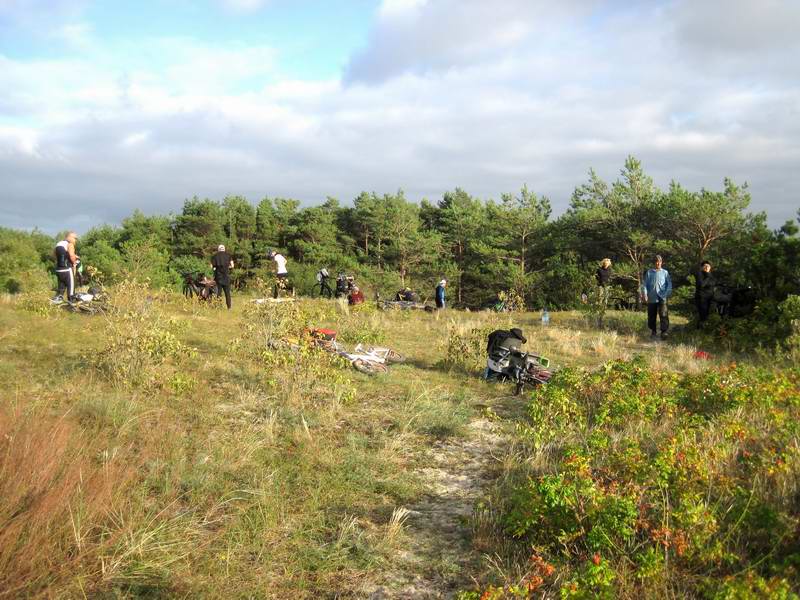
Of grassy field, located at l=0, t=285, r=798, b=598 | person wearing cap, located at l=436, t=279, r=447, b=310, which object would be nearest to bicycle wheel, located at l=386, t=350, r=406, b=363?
grassy field, located at l=0, t=285, r=798, b=598

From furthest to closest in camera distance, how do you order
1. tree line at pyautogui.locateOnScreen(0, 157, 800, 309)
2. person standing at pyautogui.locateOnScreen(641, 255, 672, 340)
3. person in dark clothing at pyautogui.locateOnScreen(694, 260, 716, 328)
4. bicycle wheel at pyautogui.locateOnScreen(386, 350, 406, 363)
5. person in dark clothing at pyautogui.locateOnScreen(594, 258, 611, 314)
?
tree line at pyautogui.locateOnScreen(0, 157, 800, 309) < person in dark clothing at pyautogui.locateOnScreen(594, 258, 611, 314) < person in dark clothing at pyautogui.locateOnScreen(694, 260, 716, 328) < person standing at pyautogui.locateOnScreen(641, 255, 672, 340) < bicycle wheel at pyautogui.locateOnScreen(386, 350, 406, 363)

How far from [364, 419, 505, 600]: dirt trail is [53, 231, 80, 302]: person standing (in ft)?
32.0

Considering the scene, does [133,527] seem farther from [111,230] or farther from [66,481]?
[111,230]

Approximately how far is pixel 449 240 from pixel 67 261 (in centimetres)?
3020

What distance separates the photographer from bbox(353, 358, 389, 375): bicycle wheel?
788 cm

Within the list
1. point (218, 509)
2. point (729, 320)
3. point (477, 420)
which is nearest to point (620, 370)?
point (477, 420)

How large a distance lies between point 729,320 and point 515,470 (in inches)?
338

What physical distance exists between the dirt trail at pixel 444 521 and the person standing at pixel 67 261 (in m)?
9.75

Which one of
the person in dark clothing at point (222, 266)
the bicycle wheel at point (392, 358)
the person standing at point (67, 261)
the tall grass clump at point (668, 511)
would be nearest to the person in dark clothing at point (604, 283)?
the bicycle wheel at point (392, 358)

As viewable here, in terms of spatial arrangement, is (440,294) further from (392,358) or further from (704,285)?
(392,358)

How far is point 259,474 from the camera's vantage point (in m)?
4.27

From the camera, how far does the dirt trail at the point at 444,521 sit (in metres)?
3.10

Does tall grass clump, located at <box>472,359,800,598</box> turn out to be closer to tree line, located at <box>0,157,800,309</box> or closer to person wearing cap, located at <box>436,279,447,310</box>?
person wearing cap, located at <box>436,279,447,310</box>

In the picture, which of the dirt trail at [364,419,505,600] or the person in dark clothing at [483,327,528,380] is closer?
the dirt trail at [364,419,505,600]
